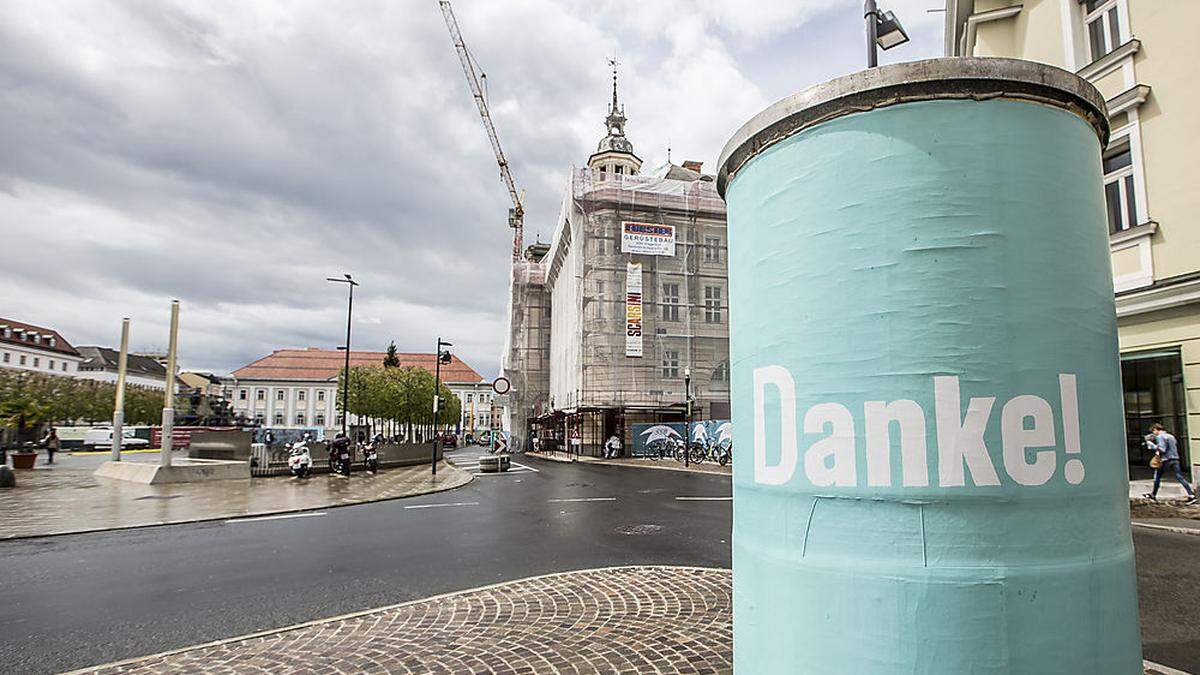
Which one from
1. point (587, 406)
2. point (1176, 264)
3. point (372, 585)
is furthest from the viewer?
point (587, 406)

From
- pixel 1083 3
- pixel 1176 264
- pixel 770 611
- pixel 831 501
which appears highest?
pixel 1083 3

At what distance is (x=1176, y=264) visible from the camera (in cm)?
1216

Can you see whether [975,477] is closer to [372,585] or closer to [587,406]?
[372,585]

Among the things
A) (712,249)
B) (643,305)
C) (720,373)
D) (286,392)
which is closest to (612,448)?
(720,373)

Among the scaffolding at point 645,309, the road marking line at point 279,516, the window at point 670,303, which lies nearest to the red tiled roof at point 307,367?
the scaffolding at point 645,309

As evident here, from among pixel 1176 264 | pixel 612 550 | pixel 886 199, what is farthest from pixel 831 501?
Result: pixel 1176 264

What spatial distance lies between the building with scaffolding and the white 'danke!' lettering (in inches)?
1419

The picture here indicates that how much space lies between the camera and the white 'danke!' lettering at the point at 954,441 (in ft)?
6.27

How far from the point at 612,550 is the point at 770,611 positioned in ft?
22.6

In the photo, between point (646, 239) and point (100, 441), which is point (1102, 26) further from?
point (100, 441)

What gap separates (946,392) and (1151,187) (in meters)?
15.0

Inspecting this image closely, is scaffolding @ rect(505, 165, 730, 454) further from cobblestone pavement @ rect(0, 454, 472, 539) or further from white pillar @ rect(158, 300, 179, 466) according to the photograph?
white pillar @ rect(158, 300, 179, 466)

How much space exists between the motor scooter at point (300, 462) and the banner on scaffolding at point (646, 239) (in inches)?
900

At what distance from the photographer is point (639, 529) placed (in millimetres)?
10547
